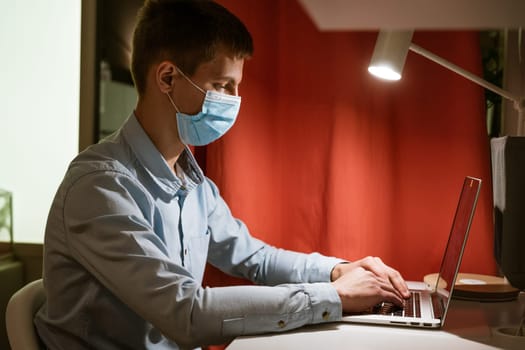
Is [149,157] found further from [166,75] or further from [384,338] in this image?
[384,338]

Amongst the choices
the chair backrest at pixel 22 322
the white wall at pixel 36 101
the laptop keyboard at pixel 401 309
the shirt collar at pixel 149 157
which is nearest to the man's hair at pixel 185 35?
the shirt collar at pixel 149 157

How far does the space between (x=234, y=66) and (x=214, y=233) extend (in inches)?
17.6

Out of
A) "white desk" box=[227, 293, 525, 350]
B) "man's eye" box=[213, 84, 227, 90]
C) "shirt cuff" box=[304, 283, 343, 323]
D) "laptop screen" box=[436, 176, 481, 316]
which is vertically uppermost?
"man's eye" box=[213, 84, 227, 90]

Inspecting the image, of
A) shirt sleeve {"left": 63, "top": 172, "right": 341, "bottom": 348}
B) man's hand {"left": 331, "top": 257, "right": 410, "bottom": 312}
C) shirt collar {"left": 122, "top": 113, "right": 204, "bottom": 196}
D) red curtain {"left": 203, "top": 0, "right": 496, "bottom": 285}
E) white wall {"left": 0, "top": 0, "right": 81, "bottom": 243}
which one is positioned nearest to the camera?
shirt sleeve {"left": 63, "top": 172, "right": 341, "bottom": 348}

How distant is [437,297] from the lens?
137cm

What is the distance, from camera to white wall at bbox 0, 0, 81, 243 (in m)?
2.16

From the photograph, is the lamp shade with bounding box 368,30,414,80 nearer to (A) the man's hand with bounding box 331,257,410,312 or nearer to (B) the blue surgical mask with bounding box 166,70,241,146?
(B) the blue surgical mask with bounding box 166,70,241,146

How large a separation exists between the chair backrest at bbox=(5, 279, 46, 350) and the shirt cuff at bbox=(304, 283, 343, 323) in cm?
50

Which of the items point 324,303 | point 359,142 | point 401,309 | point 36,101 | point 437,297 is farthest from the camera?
point 36,101

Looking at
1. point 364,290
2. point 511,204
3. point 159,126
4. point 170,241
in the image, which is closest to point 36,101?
point 159,126

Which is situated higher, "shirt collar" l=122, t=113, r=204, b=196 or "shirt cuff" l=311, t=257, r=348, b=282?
"shirt collar" l=122, t=113, r=204, b=196

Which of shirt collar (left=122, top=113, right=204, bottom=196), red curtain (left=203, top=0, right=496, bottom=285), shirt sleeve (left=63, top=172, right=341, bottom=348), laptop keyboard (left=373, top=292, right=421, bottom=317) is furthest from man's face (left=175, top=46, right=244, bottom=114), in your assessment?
laptop keyboard (left=373, top=292, right=421, bottom=317)

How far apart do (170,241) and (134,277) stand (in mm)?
280

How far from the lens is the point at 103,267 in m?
1.04
